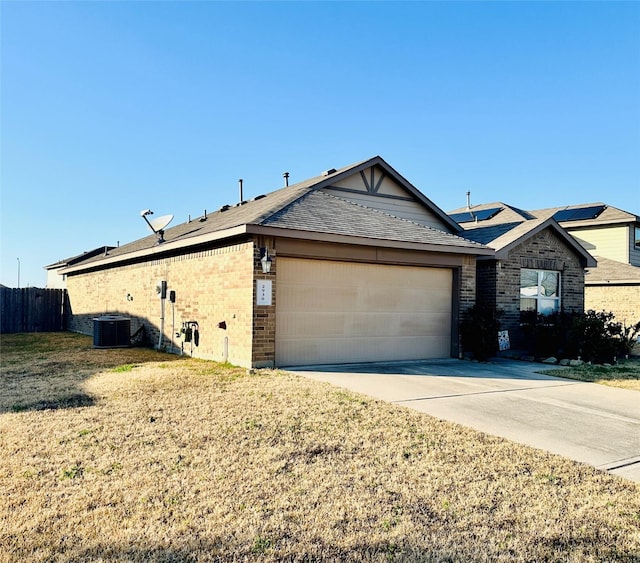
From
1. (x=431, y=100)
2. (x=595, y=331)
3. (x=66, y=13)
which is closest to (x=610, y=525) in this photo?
(x=595, y=331)

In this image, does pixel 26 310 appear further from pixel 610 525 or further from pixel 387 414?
pixel 610 525

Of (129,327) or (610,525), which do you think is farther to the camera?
(129,327)

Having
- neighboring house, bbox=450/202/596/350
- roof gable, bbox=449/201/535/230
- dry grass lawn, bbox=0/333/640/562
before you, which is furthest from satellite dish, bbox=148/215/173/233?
roof gable, bbox=449/201/535/230

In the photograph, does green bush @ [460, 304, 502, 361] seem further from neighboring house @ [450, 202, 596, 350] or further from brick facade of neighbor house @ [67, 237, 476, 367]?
neighboring house @ [450, 202, 596, 350]

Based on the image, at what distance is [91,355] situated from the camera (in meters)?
11.9

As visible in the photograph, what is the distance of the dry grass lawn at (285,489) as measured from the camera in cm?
292

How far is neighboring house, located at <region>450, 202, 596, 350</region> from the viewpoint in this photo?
13.1 metres

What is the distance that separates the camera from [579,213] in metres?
24.3

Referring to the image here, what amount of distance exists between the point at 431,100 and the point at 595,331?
837 centimetres

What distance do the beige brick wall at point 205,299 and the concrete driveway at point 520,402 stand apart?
1.31 m

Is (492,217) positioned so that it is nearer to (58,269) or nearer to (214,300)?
(214,300)

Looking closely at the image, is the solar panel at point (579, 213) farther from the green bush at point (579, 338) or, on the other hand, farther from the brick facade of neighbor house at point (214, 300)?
the brick facade of neighbor house at point (214, 300)

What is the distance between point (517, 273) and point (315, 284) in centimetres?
645

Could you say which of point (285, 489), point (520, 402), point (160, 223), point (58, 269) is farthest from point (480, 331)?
point (58, 269)
